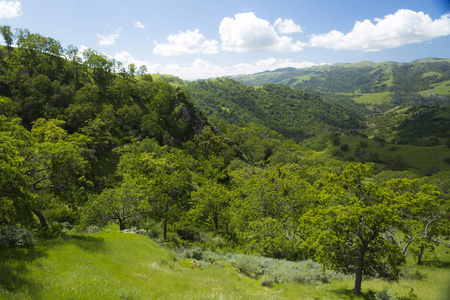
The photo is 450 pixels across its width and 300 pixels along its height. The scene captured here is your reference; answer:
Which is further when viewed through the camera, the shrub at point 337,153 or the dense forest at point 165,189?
the shrub at point 337,153

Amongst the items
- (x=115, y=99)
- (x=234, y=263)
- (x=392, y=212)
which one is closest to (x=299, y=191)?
(x=234, y=263)

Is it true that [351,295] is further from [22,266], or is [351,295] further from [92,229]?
[92,229]

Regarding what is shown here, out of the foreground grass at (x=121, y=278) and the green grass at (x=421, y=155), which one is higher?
the foreground grass at (x=121, y=278)

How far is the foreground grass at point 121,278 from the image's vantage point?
9289mm

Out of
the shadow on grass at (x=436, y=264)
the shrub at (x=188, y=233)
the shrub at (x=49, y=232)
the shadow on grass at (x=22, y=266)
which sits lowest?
the shadow on grass at (x=436, y=264)

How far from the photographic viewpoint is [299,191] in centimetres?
4244

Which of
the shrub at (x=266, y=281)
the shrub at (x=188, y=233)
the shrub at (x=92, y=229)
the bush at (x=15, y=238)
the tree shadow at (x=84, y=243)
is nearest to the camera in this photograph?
the bush at (x=15, y=238)

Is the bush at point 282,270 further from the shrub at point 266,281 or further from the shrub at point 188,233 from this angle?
the shrub at point 188,233

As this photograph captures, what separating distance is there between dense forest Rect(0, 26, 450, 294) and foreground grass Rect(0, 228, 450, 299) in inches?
80.9

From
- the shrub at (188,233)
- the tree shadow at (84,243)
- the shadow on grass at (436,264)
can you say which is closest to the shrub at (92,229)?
the tree shadow at (84,243)

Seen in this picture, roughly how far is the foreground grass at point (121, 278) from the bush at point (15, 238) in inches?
23.7

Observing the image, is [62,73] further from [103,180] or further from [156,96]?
[103,180]

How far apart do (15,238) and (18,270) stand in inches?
150

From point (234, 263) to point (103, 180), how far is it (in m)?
37.8
